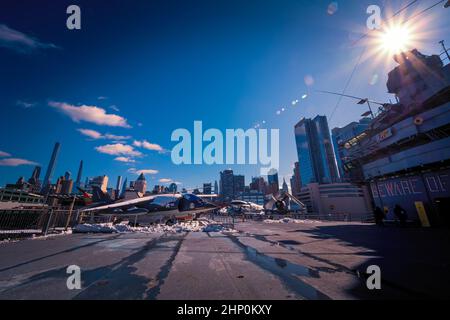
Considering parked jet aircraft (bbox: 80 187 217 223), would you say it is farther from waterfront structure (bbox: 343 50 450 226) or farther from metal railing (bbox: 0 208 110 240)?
waterfront structure (bbox: 343 50 450 226)

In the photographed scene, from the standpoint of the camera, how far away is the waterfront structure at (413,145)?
57.1 ft

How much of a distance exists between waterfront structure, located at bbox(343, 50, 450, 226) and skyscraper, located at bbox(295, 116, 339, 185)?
463 ft

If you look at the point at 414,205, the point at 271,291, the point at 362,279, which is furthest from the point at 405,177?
the point at 271,291

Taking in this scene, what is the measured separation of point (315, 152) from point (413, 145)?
156574 millimetres

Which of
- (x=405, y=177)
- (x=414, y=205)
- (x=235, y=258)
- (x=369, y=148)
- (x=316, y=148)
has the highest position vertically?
(x=316, y=148)

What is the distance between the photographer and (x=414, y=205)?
19453 millimetres

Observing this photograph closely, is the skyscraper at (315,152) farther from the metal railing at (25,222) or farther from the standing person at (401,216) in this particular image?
the metal railing at (25,222)

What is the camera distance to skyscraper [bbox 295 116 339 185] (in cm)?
15525

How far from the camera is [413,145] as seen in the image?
20.4 metres

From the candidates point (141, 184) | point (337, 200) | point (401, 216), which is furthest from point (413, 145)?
point (141, 184)

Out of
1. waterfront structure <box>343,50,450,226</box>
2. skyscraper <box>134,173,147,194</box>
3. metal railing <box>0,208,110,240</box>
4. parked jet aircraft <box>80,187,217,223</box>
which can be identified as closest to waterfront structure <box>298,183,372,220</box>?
waterfront structure <box>343,50,450,226</box>
